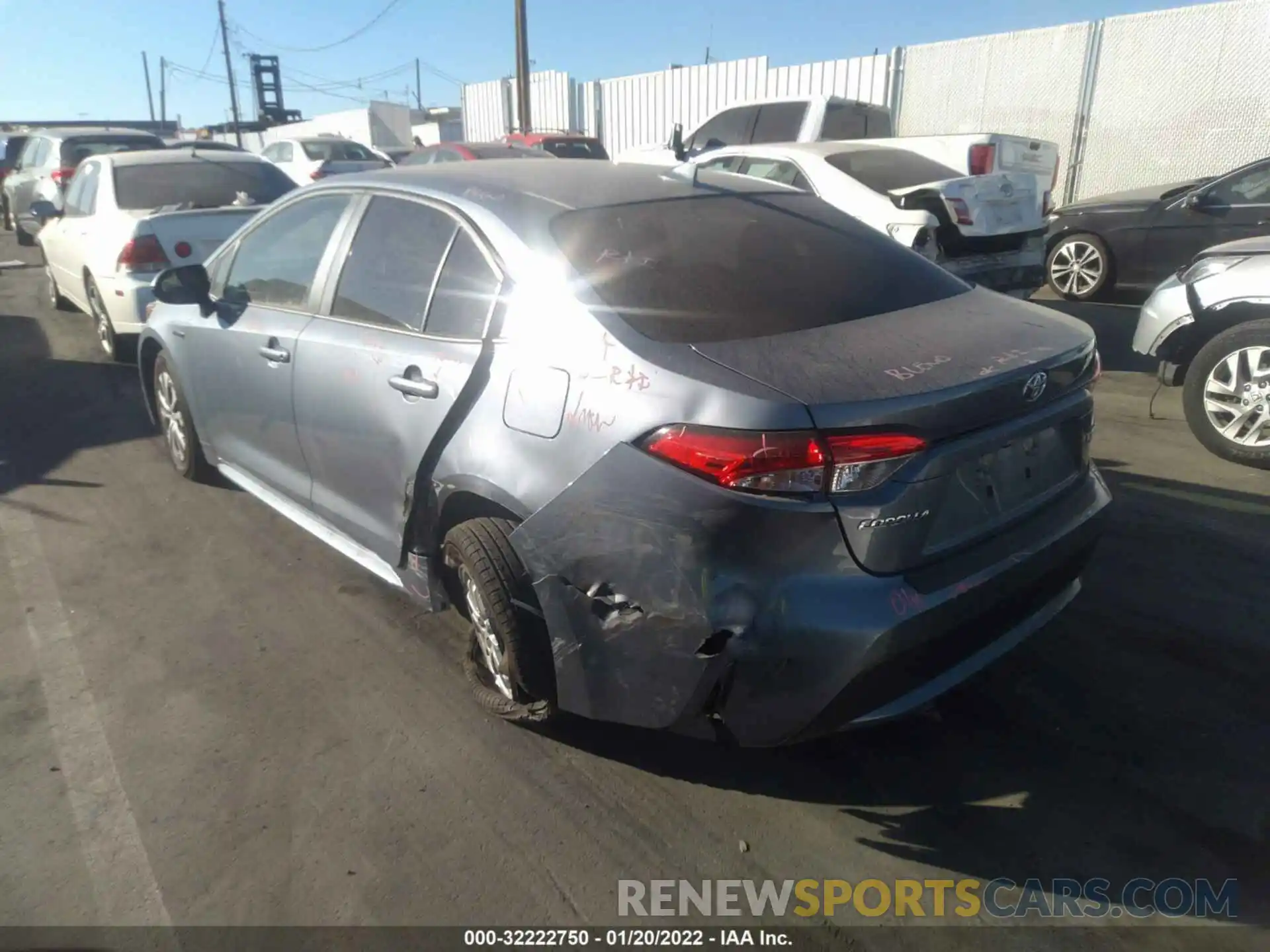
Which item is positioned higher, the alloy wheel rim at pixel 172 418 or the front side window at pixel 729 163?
the front side window at pixel 729 163

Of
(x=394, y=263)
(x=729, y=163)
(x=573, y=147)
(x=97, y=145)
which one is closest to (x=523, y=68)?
(x=573, y=147)

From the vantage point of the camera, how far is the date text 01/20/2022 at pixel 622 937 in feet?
7.78

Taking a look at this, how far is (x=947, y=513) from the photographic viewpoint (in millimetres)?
2451

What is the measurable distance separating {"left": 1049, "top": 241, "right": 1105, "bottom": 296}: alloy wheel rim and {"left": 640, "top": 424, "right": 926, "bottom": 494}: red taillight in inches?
350

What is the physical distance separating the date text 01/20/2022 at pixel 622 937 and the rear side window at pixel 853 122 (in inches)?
389

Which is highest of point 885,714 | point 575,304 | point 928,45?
point 928,45

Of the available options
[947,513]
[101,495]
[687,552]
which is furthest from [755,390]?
[101,495]

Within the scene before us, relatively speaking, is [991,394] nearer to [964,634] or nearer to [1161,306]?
Answer: [964,634]

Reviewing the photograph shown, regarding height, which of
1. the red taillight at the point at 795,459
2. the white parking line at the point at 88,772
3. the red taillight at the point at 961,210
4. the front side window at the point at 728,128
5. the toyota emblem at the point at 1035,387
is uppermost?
the front side window at the point at 728,128

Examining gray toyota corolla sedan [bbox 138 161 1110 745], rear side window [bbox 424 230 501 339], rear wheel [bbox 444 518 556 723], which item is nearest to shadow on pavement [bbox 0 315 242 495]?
gray toyota corolla sedan [bbox 138 161 1110 745]

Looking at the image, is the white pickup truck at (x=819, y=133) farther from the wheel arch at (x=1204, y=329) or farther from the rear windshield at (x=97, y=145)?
the rear windshield at (x=97, y=145)

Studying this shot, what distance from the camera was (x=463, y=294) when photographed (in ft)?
10.2

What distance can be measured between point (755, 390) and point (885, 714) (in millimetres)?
915

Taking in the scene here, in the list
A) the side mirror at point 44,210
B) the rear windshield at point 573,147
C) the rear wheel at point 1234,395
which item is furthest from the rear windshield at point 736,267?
the rear windshield at point 573,147
